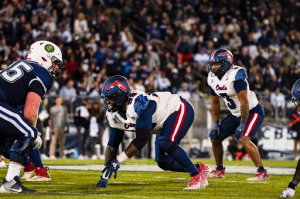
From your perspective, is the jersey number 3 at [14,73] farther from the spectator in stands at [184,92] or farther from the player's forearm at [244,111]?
the spectator in stands at [184,92]

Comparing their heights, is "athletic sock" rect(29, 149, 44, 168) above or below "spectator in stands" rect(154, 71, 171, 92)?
below

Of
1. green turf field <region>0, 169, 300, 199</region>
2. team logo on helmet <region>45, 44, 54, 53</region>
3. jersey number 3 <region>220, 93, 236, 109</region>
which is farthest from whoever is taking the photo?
jersey number 3 <region>220, 93, 236, 109</region>

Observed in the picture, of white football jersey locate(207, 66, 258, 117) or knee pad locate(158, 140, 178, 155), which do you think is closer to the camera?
knee pad locate(158, 140, 178, 155)

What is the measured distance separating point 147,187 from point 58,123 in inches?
309

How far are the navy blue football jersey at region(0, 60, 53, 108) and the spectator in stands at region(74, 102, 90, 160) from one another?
29.0 feet

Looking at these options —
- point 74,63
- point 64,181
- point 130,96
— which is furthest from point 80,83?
point 130,96

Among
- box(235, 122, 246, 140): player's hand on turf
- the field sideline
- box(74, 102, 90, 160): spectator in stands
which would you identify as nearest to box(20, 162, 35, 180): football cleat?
the field sideline

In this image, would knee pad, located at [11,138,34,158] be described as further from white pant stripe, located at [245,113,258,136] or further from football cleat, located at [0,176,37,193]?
white pant stripe, located at [245,113,258,136]

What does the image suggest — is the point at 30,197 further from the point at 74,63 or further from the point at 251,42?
the point at 251,42

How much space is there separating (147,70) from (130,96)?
1000 centimetres

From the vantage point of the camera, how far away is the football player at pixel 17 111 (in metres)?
5.93

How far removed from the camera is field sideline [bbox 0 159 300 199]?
6230 millimetres

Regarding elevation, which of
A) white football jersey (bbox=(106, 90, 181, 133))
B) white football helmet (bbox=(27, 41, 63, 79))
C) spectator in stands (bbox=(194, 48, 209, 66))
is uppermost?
spectator in stands (bbox=(194, 48, 209, 66))

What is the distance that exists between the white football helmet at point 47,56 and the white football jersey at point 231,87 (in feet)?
9.42
